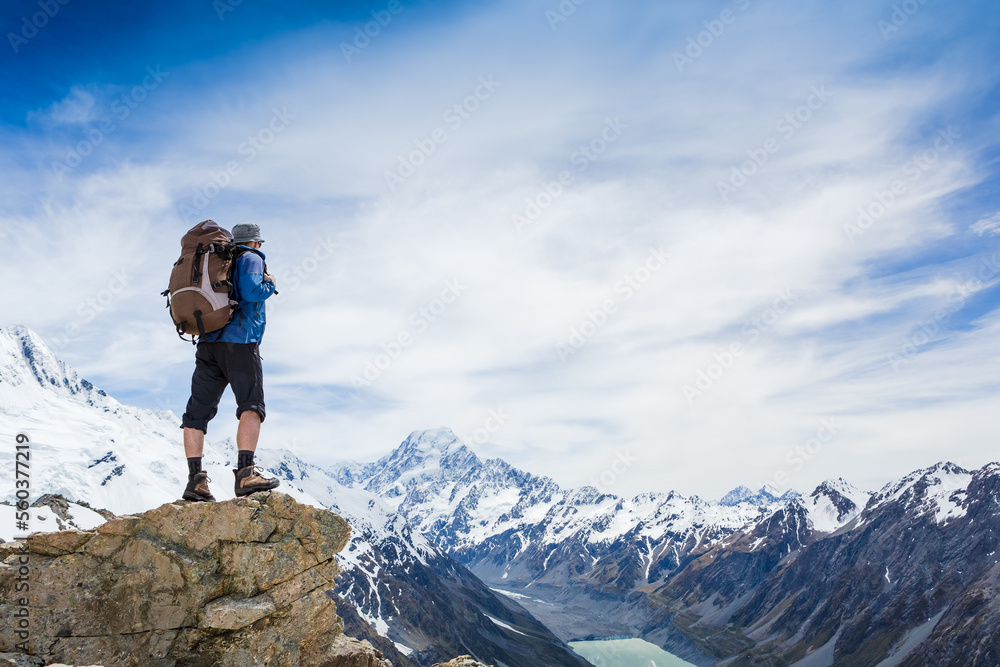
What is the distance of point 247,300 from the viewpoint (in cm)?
1155

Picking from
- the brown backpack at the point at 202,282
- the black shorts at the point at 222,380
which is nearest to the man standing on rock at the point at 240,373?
the black shorts at the point at 222,380

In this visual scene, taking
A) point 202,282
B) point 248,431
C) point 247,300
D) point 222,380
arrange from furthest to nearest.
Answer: point 222,380
point 248,431
point 247,300
point 202,282

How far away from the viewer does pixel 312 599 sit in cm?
1228

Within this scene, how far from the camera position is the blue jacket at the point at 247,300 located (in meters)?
11.4

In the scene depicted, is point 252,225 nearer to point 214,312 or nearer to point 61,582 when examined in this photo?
point 214,312

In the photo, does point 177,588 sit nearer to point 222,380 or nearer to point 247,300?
point 222,380

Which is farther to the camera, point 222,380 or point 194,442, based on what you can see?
point 222,380

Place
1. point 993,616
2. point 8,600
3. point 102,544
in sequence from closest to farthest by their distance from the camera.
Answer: point 8,600, point 102,544, point 993,616

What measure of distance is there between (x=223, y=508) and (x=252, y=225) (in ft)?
16.4

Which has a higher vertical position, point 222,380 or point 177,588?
point 222,380

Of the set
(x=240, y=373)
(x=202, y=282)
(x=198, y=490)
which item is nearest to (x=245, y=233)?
(x=202, y=282)

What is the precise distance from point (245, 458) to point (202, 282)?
3.23 meters

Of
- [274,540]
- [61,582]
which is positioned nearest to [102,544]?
[61,582]

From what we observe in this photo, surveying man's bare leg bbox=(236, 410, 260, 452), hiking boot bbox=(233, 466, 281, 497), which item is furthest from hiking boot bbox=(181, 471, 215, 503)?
man's bare leg bbox=(236, 410, 260, 452)
